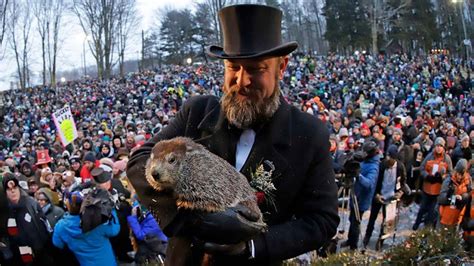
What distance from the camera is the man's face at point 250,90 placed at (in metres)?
1.96

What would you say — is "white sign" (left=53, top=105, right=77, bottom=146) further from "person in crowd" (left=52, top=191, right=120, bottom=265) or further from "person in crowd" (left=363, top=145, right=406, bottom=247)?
"person in crowd" (left=363, top=145, right=406, bottom=247)

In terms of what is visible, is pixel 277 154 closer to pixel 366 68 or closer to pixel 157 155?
pixel 157 155

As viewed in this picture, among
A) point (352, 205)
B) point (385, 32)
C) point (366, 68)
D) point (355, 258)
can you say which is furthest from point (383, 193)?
point (385, 32)

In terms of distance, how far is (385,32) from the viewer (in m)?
56.3

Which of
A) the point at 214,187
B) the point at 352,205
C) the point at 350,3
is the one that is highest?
the point at 350,3

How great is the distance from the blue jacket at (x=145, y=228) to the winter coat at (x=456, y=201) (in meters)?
4.54

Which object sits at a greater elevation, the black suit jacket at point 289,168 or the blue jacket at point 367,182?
the black suit jacket at point 289,168

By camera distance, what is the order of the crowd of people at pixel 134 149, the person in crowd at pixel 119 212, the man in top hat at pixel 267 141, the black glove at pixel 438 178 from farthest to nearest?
the black glove at pixel 438 178, the person in crowd at pixel 119 212, the crowd of people at pixel 134 149, the man in top hat at pixel 267 141

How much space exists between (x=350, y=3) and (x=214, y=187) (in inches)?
2253

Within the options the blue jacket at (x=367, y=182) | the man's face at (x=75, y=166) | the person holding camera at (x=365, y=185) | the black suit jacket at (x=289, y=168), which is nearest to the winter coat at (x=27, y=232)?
the black suit jacket at (x=289, y=168)

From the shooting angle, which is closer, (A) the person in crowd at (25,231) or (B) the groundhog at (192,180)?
(B) the groundhog at (192,180)

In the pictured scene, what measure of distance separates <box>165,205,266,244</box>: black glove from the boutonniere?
0.19 meters

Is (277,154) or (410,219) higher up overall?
(277,154)

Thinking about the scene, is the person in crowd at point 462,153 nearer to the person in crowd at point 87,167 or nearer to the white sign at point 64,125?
the person in crowd at point 87,167
